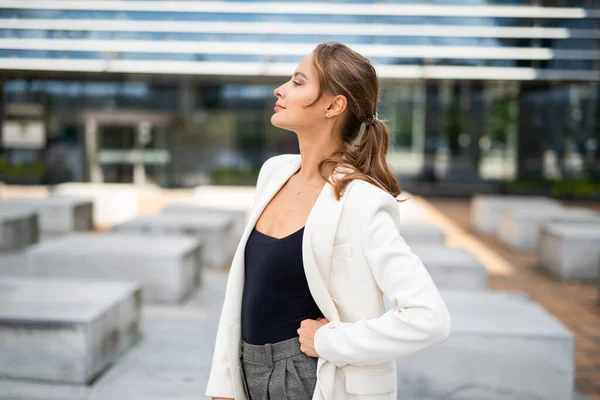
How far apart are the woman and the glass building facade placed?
577 inches

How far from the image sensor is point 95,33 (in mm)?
13250

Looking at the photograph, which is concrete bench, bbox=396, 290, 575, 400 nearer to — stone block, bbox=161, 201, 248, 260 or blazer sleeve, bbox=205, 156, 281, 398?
blazer sleeve, bbox=205, 156, 281, 398

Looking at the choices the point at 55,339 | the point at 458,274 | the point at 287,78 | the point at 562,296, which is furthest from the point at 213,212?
the point at 287,78

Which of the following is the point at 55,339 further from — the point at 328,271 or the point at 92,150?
the point at 92,150

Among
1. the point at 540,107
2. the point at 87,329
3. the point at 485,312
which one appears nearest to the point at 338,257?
the point at 87,329

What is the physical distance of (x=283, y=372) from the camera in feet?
5.30

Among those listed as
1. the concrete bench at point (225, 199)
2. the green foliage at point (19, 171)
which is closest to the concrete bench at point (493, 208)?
the concrete bench at point (225, 199)

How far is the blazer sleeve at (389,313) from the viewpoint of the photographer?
1.40 m

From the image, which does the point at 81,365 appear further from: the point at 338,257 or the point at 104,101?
the point at 104,101

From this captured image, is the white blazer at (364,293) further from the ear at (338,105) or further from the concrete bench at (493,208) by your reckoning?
the concrete bench at (493,208)

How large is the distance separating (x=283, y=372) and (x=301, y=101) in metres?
0.76

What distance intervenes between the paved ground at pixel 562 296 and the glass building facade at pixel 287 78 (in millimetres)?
7634

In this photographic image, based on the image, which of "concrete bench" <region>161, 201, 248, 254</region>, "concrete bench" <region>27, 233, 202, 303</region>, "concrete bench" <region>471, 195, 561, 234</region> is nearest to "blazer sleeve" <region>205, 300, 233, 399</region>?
"concrete bench" <region>27, 233, 202, 303</region>

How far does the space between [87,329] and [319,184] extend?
2466mm
